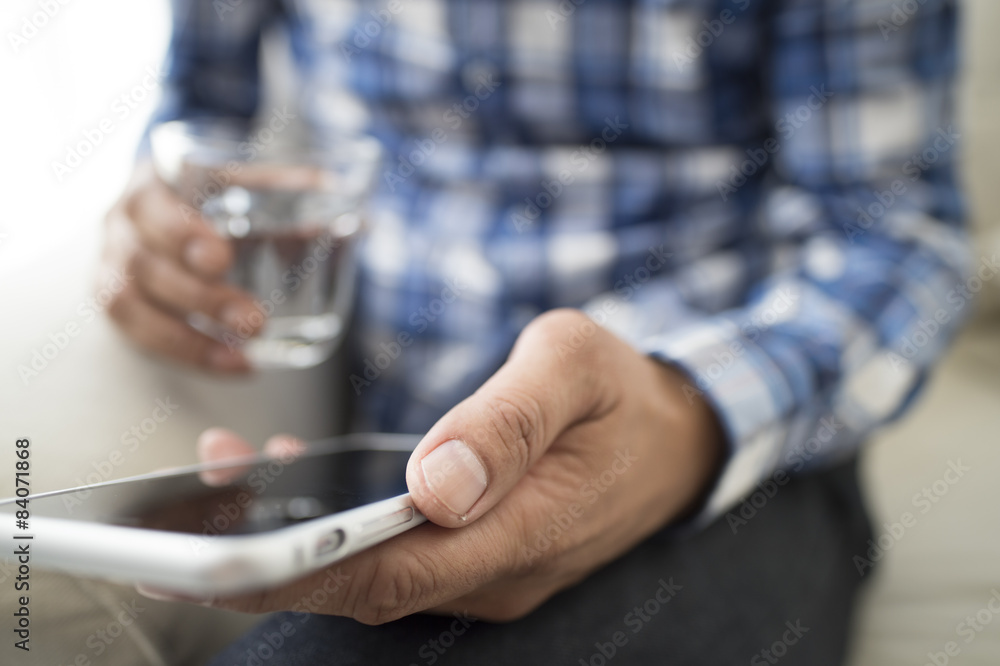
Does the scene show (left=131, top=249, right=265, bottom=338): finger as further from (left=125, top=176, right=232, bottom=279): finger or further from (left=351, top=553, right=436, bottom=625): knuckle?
(left=351, top=553, right=436, bottom=625): knuckle

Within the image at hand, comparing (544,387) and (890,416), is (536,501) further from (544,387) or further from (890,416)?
(890,416)

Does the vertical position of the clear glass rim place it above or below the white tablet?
above

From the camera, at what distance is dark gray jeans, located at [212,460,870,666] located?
0.32 metres

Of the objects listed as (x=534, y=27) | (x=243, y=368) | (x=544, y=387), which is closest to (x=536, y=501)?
(x=544, y=387)

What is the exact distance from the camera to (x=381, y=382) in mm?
680

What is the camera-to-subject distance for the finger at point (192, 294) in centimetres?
53

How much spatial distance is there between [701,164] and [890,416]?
26 cm

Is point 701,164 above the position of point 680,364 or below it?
above

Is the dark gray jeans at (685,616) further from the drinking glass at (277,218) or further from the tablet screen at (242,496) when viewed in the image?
the drinking glass at (277,218)

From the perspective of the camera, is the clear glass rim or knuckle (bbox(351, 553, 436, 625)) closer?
knuckle (bbox(351, 553, 436, 625))

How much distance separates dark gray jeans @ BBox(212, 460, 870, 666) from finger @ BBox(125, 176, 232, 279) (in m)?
0.29

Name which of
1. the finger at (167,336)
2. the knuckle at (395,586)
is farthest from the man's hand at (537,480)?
the finger at (167,336)

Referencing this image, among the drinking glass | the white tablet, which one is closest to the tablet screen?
the white tablet

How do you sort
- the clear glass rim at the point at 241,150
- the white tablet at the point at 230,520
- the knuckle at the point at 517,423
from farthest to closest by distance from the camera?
the clear glass rim at the point at 241,150, the knuckle at the point at 517,423, the white tablet at the point at 230,520
